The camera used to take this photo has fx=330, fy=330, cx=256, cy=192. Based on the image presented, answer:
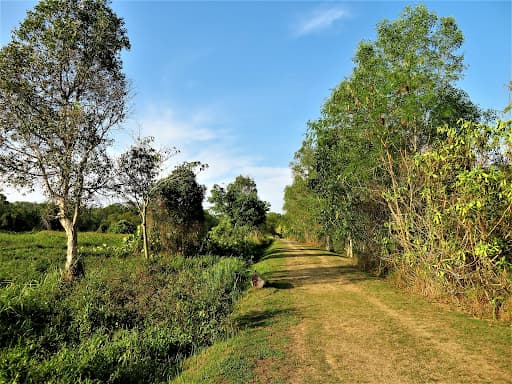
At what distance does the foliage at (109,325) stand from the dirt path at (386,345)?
2.23 m

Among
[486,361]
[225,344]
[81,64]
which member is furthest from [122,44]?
[486,361]

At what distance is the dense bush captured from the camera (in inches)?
203

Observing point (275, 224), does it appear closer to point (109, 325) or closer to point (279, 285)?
point (279, 285)

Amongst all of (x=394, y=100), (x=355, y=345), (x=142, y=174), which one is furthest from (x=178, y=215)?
(x=355, y=345)

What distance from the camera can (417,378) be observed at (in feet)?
16.4

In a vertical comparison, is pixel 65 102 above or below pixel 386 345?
above

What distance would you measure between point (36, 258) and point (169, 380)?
14.2 metres

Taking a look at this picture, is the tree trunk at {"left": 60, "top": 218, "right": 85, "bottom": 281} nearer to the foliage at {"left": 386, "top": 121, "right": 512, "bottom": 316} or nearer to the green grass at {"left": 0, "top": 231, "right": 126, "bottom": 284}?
the green grass at {"left": 0, "top": 231, "right": 126, "bottom": 284}

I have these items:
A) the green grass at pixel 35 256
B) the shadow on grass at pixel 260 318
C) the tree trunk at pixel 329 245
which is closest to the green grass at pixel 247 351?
the shadow on grass at pixel 260 318

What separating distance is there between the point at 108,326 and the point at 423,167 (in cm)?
926

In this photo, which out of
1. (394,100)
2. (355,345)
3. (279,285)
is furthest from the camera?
(279,285)

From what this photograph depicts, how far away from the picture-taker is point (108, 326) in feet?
25.8

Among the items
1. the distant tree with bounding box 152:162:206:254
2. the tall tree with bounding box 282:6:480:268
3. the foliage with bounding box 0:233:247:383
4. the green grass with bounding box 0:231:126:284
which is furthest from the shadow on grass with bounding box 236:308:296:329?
the distant tree with bounding box 152:162:206:254

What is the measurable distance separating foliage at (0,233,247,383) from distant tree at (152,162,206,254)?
274 inches
